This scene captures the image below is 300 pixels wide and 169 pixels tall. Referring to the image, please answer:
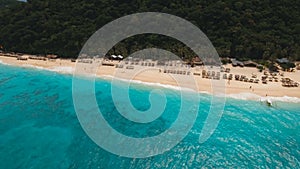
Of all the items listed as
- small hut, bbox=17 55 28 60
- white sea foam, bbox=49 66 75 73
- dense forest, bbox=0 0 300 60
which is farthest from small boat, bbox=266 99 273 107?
small hut, bbox=17 55 28 60

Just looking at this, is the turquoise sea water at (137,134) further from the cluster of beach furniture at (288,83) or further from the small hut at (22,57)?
the small hut at (22,57)

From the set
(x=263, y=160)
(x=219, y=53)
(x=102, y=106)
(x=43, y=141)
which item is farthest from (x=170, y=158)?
(x=219, y=53)

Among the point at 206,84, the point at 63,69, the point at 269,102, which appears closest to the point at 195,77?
the point at 206,84

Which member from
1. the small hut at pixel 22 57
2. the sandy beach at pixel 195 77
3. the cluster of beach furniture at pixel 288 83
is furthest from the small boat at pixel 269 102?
the small hut at pixel 22 57

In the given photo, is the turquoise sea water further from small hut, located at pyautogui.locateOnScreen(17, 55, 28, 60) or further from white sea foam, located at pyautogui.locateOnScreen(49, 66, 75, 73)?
small hut, located at pyautogui.locateOnScreen(17, 55, 28, 60)

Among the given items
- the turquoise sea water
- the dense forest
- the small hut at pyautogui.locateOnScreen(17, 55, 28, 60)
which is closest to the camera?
the turquoise sea water

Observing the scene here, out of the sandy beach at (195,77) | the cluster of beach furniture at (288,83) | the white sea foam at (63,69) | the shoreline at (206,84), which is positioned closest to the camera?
the shoreline at (206,84)
